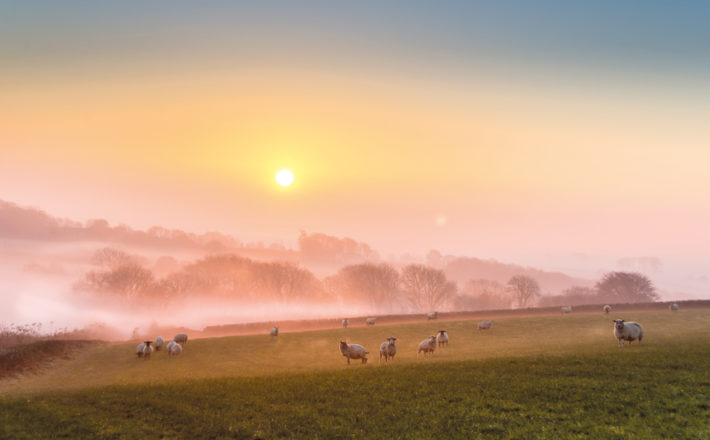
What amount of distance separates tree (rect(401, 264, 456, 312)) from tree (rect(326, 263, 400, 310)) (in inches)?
164

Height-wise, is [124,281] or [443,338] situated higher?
[124,281]

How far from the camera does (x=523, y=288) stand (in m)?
126

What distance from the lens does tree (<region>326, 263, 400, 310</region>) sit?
397 ft

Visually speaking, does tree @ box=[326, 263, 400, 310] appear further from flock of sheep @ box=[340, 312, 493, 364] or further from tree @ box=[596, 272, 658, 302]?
flock of sheep @ box=[340, 312, 493, 364]

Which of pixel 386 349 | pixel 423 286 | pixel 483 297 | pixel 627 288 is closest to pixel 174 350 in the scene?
pixel 386 349

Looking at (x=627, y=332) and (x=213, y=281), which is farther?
(x=213, y=281)

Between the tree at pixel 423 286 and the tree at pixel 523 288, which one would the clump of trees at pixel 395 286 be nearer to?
the tree at pixel 423 286

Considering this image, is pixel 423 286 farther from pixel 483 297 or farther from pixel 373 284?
pixel 483 297

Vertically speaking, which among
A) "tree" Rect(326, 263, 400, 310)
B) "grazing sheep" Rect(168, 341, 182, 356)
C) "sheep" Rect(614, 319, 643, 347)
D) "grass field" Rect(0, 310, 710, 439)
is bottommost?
"grazing sheep" Rect(168, 341, 182, 356)

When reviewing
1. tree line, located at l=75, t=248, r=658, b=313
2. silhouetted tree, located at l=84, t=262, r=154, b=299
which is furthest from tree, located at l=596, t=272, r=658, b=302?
silhouetted tree, located at l=84, t=262, r=154, b=299

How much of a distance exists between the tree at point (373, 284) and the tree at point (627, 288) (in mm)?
68435

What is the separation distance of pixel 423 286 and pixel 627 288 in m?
63.3

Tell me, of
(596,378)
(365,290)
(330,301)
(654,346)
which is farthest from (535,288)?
(596,378)

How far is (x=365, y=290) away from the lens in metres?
121
